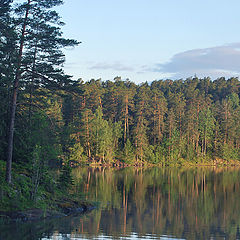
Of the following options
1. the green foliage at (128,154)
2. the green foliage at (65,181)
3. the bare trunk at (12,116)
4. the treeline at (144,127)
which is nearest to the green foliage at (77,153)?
the treeline at (144,127)

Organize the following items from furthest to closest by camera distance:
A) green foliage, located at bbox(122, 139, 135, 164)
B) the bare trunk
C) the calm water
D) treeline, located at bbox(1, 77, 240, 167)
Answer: green foliage, located at bbox(122, 139, 135, 164) < treeline, located at bbox(1, 77, 240, 167) < the bare trunk < the calm water

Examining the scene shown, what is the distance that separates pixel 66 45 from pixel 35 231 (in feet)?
40.5

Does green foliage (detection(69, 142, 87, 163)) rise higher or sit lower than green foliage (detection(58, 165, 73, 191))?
higher

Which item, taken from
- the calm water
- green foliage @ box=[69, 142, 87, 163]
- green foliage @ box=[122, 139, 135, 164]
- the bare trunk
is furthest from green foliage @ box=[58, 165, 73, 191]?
green foliage @ box=[122, 139, 135, 164]

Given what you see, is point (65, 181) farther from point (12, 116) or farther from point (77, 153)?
point (77, 153)

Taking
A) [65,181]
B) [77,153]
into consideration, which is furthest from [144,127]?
[65,181]

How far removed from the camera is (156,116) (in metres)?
92.9

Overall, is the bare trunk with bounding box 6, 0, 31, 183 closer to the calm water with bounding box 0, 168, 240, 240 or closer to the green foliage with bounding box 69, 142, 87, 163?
the calm water with bounding box 0, 168, 240, 240

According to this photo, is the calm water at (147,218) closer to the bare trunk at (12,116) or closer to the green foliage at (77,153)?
the bare trunk at (12,116)

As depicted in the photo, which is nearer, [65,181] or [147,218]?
[147,218]

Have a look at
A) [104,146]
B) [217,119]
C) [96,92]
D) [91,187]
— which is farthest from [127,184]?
[217,119]

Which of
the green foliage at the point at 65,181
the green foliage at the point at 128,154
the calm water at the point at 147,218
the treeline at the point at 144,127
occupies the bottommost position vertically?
the calm water at the point at 147,218

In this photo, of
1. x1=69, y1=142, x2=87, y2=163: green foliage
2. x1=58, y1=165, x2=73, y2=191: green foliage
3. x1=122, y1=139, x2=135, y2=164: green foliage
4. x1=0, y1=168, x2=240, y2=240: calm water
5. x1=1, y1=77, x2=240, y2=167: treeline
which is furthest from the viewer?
x1=122, y1=139, x2=135, y2=164: green foliage

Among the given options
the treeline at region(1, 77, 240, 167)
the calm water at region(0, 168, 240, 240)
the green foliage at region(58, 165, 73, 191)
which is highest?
the treeline at region(1, 77, 240, 167)
